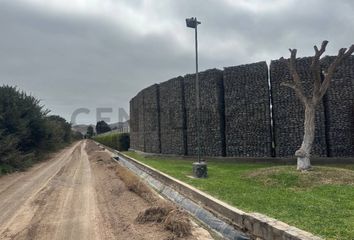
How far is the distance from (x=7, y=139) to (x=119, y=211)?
17.6 m

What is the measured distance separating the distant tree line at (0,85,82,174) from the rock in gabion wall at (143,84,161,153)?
8560 millimetres

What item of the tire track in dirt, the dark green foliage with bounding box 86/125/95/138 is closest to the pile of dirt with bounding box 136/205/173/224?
the tire track in dirt

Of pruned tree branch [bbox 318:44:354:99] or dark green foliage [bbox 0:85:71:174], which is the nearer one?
pruned tree branch [bbox 318:44:354:99]

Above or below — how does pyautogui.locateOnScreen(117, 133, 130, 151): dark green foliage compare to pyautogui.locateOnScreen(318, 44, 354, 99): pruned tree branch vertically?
below

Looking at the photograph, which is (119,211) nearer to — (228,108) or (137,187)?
(137,187)

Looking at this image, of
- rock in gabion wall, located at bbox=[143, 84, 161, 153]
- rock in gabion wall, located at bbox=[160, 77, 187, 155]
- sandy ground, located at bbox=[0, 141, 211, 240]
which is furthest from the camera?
rock in gabion wall, located at bbox=[143, 84, 161, 153]

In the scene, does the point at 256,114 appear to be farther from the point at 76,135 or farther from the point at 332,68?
the point at 76,135

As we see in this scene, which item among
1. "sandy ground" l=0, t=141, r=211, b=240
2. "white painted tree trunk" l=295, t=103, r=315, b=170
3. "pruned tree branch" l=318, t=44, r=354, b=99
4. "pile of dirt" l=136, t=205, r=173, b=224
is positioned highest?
"pruned tree branch" l=318, t=44, r=354, b=99

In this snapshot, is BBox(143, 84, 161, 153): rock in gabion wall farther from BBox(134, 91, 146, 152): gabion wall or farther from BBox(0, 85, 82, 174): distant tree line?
BBox(0, 85, 82, 174): distant tree line

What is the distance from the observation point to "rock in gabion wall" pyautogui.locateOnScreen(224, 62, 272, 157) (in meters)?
19.2

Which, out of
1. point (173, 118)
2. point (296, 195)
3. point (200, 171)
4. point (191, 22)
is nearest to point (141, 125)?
point (173, 118)

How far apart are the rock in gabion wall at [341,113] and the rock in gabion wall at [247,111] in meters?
2.74

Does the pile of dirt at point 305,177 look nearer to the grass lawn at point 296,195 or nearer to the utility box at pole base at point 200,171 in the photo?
the grass lawn at point 296,195

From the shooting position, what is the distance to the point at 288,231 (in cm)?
633
